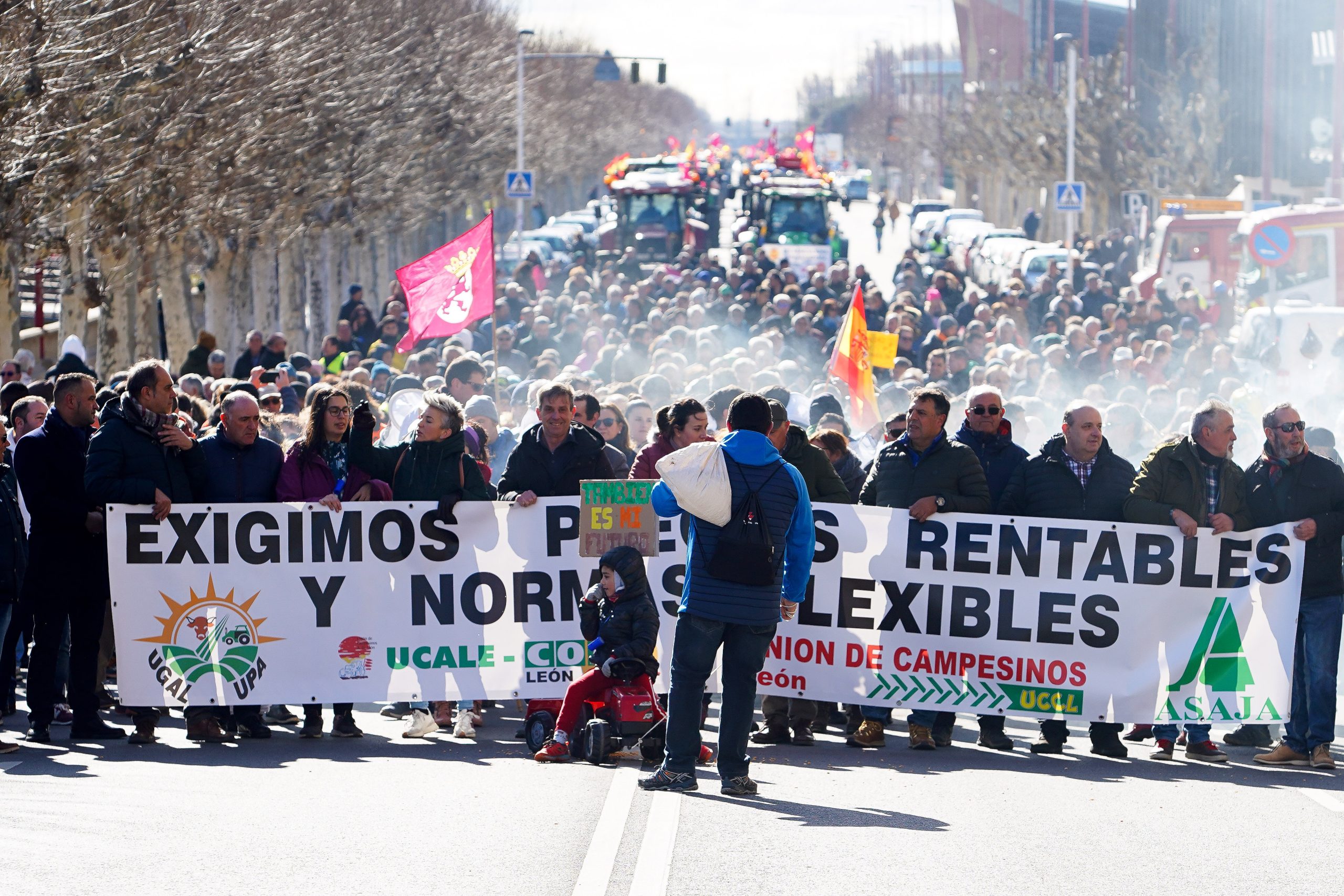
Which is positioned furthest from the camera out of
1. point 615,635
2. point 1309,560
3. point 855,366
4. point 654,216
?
point 654,216

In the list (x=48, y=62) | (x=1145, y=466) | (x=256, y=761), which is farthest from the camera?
(x=48, y=62)

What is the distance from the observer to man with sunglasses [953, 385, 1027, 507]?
33.8ft

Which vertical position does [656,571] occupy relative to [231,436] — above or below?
below

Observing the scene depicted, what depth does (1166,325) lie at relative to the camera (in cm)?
2220

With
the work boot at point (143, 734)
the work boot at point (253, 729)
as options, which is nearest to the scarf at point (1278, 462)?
the work boot at point (253, 729)

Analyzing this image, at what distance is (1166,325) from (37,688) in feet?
50.9

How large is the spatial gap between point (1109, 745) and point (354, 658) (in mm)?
3938

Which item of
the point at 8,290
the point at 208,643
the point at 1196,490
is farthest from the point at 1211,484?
the point at 8,290

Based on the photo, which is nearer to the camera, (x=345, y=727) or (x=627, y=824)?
(x=627, y=824)

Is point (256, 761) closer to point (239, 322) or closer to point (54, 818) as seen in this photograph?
point (54, 818)

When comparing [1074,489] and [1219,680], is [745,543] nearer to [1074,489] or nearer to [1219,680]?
[1074,489]

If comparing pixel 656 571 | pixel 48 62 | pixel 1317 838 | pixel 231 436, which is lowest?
pixel 1317 838

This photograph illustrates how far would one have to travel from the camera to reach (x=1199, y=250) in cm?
3675

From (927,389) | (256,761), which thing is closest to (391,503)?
(256,761)
